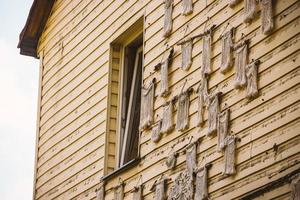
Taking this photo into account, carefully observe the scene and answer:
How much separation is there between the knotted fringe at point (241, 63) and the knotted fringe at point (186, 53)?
1017 millimetres

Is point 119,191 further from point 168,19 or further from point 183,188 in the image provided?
point 168,19

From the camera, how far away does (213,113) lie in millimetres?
8633

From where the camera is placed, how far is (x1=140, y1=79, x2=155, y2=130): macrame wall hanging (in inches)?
390

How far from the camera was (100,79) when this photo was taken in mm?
11508

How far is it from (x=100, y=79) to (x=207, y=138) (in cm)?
319

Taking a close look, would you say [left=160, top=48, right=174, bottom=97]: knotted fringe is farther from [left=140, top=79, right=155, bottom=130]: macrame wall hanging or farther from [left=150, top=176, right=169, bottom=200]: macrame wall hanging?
[left=150, top=176, right=169, bottom=200]: macrame wall hanging

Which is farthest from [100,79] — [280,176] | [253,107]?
[280,176]

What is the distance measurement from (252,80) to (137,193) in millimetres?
2443

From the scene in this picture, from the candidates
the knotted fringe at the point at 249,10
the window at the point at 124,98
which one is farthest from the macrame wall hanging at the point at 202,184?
the window at the point at 124,98

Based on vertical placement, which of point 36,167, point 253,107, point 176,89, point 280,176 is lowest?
point 280,176

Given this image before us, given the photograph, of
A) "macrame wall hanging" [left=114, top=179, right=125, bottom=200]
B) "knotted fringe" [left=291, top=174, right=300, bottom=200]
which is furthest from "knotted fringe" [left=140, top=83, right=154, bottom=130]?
"knotted fringe" [left=291, top=174, right=300, bottom=200]

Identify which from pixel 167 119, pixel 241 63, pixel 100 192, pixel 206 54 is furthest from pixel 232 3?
pixel 100 192

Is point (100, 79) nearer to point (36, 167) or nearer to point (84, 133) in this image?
point (84, 133)

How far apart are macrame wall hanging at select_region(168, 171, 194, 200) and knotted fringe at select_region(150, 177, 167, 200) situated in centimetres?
13
